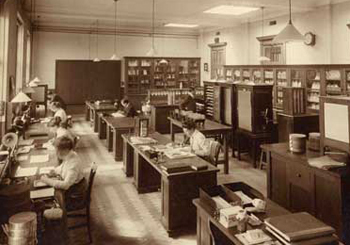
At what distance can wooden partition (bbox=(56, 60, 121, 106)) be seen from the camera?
46.9ft

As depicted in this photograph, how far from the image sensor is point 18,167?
13.1ft

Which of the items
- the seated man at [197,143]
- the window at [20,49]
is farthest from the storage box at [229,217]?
the window at [20,49]

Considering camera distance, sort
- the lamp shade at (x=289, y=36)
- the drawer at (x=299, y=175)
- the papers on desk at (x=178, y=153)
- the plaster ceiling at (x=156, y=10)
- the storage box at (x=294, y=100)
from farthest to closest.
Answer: the plaster ceiling at (x=156, y=10), the storage box at (x=294, y=100), the lamp shade at (x=289, y=36), the papers on desk at (x=178, y=153), the drawer at (x=299, y=175)

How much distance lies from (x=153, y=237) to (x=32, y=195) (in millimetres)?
1505

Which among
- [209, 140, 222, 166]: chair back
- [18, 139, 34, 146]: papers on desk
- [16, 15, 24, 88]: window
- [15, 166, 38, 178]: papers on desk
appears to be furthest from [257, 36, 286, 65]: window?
[15, 166, 38, 178]: papers on desk

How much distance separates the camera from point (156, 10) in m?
10.1

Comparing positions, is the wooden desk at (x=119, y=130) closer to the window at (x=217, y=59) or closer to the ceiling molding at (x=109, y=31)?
the window at (x=217, y=59)

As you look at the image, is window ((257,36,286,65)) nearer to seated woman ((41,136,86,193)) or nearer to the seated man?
the seated man

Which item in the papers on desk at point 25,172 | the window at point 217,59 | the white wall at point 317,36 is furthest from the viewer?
the window at point 217,59

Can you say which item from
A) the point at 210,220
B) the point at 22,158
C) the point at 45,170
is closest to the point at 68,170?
the point at 45,170

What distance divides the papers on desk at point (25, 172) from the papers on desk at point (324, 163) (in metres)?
3.02

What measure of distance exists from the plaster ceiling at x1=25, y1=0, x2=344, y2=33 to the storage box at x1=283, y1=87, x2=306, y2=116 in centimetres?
→ 378

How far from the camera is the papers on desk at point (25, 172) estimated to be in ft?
12.1

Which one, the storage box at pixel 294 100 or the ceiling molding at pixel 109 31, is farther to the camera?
the ceiling molding at pixel 109 31
